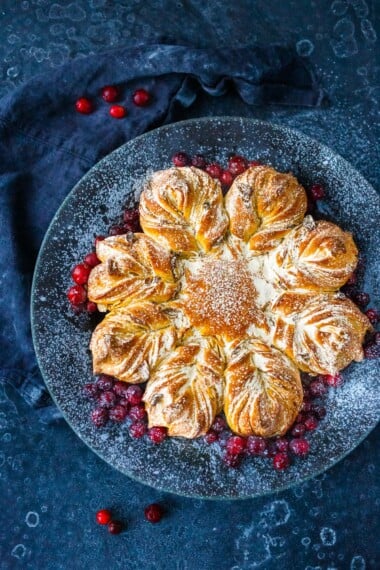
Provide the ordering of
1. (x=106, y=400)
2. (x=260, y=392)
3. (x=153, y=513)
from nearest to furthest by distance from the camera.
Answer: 1. (x=260, y=392)
2. (x=106, y=400)
3. (x=153, y=513)

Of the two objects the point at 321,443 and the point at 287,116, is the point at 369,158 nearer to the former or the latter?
the point at 287,116

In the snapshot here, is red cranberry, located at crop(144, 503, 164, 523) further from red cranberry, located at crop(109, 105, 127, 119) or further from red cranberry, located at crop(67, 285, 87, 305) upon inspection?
red cranberry, located at crop(109, 105, 127, 119)

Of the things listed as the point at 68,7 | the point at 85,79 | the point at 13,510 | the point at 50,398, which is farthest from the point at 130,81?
the point at 13,510

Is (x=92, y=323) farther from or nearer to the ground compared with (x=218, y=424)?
farther from the ground

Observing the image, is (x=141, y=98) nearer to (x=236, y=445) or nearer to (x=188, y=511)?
(x=236, y=445)

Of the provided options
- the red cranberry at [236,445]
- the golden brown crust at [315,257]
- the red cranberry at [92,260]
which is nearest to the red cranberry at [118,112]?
the red cranberry at [92,260]

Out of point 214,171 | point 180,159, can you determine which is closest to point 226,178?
point 214,171

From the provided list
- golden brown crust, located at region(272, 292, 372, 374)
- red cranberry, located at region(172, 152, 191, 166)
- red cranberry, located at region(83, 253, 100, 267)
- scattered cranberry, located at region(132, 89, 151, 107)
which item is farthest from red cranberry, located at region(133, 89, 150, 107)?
golden brown crust, located at region(272, 292, 372, 374)
